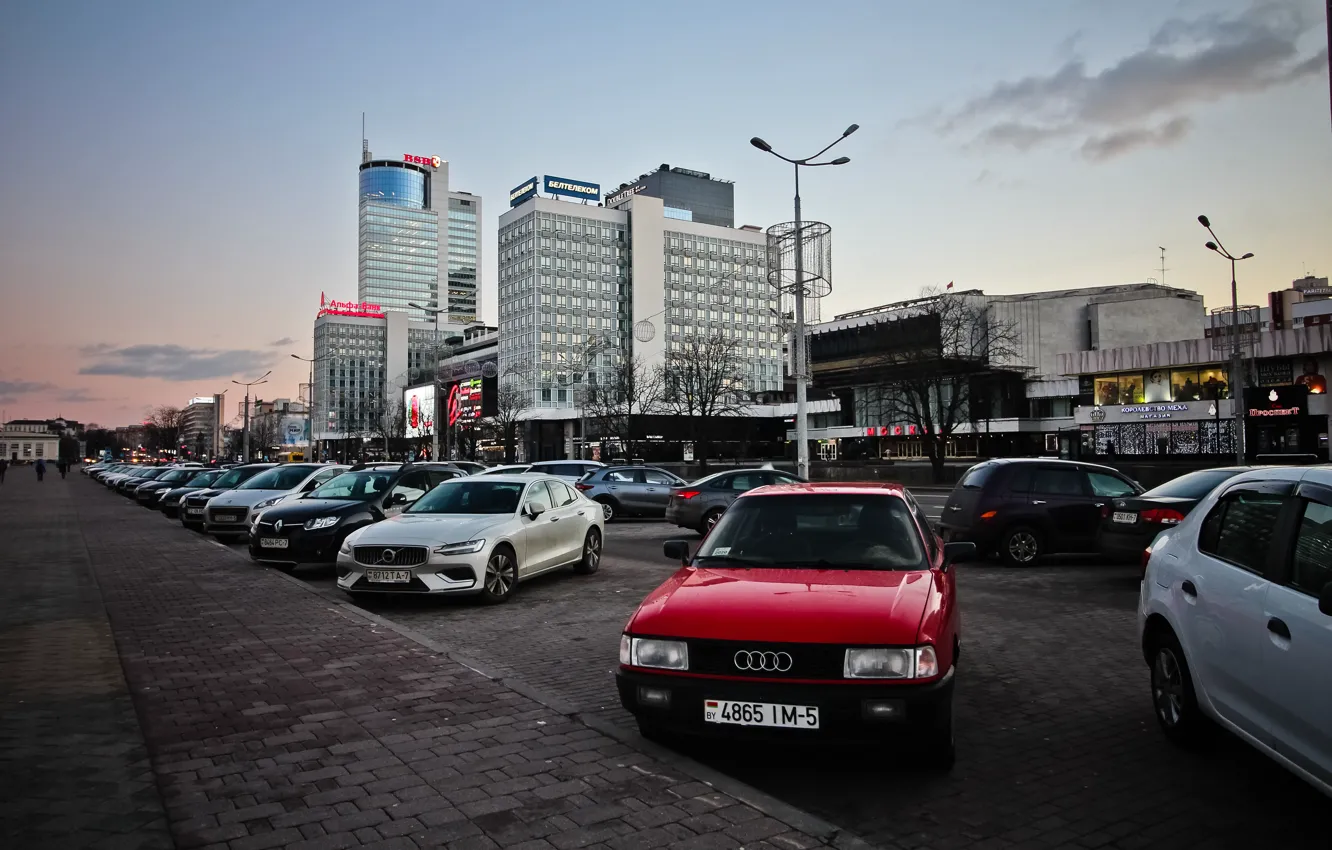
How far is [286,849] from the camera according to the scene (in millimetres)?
3674

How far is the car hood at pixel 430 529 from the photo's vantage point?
10086 mm

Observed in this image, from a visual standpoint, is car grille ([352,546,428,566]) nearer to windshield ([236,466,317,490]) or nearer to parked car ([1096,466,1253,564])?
parked car ([1096,466,1253,564])

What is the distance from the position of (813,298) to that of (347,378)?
16743 centimetres

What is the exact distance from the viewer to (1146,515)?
11211mm

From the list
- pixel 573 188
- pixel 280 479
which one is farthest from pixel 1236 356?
pixel 573 188

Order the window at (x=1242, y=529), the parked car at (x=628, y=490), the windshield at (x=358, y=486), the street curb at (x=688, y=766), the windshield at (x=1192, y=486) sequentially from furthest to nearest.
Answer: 1. the parked car at (x=628, y=490)
2. the windshield at (x=358, y=486)
3. the windshield at (x=1192, y=486)
4. the window at (x=1242, y=529)
5. the street curb at (x=688, y=766)

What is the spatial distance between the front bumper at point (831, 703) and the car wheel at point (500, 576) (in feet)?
19.9

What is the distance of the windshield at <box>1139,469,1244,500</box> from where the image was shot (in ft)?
36.9

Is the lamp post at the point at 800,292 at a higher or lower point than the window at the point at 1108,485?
higher

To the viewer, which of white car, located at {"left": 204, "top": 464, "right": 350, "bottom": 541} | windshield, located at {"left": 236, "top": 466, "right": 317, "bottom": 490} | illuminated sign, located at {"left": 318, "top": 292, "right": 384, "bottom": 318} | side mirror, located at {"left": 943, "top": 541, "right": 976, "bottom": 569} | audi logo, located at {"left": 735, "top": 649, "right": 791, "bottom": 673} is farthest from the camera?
illuminated sign, located at {"left": 318, "top": 292, "right": 384, "bottom": 318}

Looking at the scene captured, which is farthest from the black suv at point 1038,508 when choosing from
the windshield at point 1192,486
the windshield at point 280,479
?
the windshield at point 280,479

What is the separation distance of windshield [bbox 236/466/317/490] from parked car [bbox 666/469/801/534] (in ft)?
27.2

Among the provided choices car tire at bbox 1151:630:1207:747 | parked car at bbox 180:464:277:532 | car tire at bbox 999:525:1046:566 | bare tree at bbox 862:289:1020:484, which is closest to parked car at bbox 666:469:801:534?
car tire at bbox 999:525:1046:566

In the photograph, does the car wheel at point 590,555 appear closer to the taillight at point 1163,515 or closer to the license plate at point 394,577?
the license plate at point 394,577
